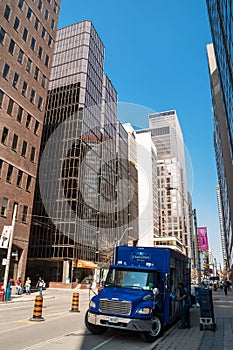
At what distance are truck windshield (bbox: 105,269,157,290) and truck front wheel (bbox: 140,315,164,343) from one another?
101 cm

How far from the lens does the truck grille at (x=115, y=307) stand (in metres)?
8.90

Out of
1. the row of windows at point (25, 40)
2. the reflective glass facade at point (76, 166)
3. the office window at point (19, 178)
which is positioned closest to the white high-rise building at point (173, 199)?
the reflective glass facade at point (76, 166)

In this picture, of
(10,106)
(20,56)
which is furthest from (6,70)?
(10,106)

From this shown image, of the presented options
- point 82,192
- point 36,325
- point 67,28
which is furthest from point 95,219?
point 36,325

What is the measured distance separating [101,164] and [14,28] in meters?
41.2

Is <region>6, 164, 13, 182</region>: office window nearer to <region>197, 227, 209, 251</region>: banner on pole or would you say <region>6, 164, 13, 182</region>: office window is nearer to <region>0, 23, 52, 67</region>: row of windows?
<region>0, 23, 52, 67</region>: row of windows

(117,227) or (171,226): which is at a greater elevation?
(171,226)

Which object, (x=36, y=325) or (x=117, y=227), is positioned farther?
(x=117, y=227)

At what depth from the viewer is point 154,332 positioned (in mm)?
9641

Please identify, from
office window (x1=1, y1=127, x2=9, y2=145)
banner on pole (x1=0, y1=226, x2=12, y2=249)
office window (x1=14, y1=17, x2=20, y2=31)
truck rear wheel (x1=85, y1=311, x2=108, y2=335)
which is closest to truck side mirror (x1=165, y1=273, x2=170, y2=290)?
truck rear wheel (x1=85, y1=311, x2=108, y2=335)

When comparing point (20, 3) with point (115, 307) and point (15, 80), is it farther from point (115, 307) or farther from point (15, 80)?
point (115, 307)

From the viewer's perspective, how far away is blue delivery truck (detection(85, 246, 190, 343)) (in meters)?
8.95

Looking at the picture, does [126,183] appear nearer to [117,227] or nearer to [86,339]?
[117,227]

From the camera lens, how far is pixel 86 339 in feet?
30.2
